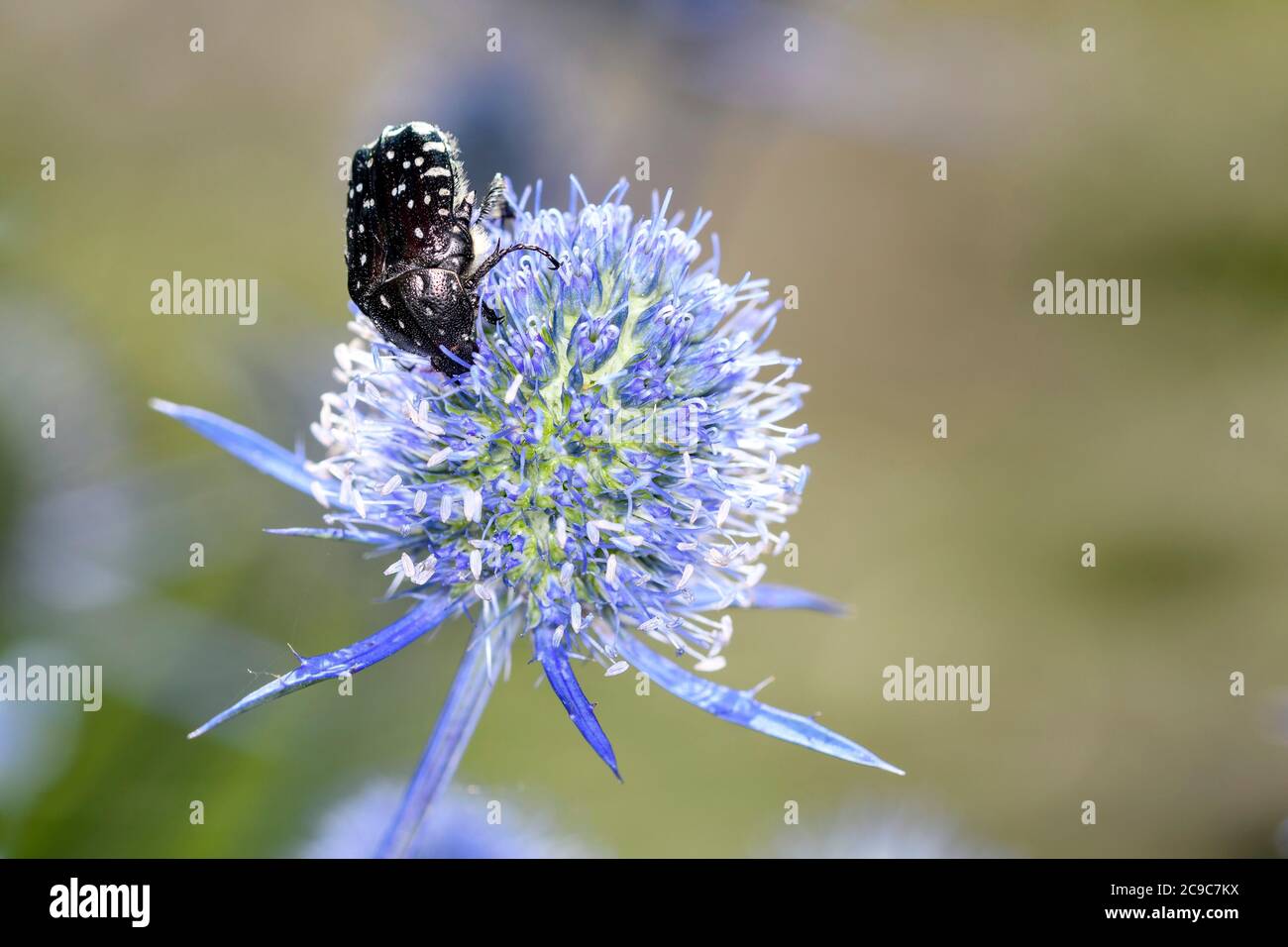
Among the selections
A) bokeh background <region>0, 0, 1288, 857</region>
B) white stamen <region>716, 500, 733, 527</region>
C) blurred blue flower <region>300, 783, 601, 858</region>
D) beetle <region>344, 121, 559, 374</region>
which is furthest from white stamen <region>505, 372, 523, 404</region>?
blurred blue flower <region>300, 783, 601, 858</region>

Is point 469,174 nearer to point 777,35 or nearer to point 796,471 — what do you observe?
point 777,35

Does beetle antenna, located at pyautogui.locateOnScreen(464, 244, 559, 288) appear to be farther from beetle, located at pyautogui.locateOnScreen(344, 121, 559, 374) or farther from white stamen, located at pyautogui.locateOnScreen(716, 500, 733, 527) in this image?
white stamen, located at pyautogui.locateOnScreen(716, 500, 733, 527)

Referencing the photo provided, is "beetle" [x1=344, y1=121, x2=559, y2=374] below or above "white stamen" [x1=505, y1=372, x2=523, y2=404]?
above

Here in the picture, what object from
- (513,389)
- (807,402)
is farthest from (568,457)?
(807,402)

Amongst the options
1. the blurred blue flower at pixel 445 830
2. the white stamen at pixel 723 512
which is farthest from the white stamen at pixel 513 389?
the blurred blue flower at pixel 445 830

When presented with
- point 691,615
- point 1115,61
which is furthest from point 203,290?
point 1115,61

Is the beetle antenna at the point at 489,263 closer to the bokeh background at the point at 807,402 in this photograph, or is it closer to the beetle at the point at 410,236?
the beetle at the point at 410,236
